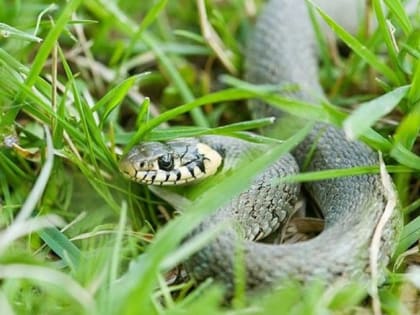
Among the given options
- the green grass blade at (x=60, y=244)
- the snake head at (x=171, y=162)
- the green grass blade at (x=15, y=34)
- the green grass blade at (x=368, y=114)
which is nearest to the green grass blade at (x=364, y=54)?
the green grass blade at (x=368, y=114)

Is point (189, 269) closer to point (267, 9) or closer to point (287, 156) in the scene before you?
point (287, 156)

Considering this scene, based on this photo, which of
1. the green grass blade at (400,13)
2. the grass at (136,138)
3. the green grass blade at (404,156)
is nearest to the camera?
the grass at (136,138)

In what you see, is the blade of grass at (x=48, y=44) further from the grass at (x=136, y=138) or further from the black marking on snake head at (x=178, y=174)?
the black marking on snake head at (x=178, y=174)

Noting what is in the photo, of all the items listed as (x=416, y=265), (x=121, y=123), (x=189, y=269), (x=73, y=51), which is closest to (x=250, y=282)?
(x=189, y=269)

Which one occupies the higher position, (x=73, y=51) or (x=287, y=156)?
(x=73, y=51)

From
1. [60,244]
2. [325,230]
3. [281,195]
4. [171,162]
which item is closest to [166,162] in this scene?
[171,162]

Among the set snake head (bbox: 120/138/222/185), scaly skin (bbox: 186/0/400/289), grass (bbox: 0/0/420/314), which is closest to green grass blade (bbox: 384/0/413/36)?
grass (bbox: 0/0/420/314)

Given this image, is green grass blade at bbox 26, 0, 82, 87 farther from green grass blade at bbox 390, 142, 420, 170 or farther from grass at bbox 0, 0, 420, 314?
green grass blade at bbox 390, 142, 420, 170
